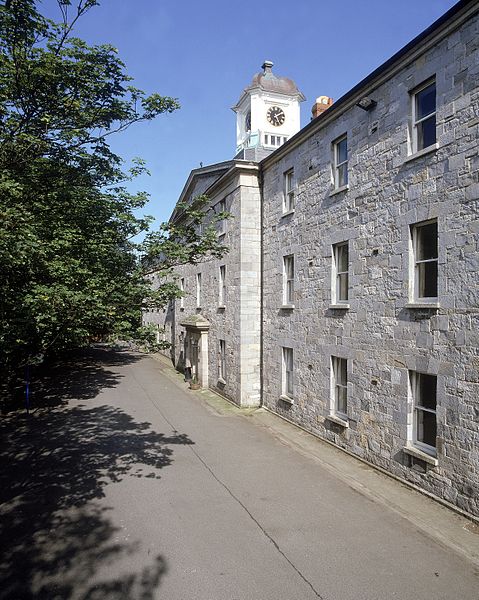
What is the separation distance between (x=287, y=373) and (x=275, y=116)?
79.0 ft

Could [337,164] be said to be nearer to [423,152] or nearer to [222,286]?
[423,152]

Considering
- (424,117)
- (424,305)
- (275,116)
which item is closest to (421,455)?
(424,305)

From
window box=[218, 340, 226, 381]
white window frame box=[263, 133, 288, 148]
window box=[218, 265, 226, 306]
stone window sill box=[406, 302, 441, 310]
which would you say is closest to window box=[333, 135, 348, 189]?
stone window sill box=[406, 302, 441, 310]

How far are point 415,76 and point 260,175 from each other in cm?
849

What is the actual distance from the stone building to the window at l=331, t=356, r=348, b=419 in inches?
1.7

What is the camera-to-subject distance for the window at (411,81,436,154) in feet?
28.7

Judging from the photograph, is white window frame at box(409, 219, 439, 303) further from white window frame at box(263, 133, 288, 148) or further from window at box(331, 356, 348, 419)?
white window frame at box(263, 133, 288, 148)

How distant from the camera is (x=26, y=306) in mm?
7508

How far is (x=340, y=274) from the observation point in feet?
38.6

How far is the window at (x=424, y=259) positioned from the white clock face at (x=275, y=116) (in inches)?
1033

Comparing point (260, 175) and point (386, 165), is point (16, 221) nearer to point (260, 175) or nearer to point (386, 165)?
point (386, 165)

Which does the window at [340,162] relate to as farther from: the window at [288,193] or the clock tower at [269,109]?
Answer: the clock tower at [269,109]

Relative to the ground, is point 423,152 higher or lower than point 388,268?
higher

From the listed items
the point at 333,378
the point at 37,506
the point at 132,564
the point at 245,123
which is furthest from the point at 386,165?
the point at 245,123
